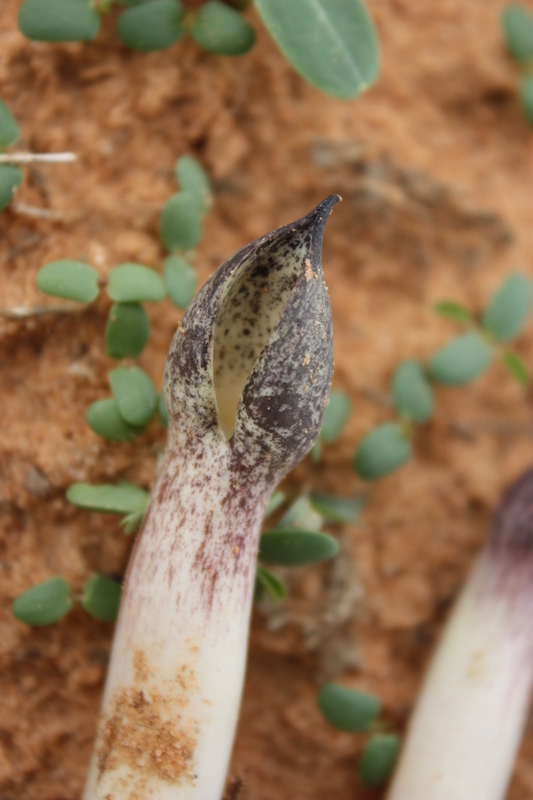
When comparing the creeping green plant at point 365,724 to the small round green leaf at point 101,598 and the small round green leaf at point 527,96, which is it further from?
the small round green leaf at point 527,96

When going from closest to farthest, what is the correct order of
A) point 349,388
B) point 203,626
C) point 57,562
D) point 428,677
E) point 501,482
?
1. point 203,626
2. point 57,562
3. point 428,677
4. point 349,388
5. point 501,482

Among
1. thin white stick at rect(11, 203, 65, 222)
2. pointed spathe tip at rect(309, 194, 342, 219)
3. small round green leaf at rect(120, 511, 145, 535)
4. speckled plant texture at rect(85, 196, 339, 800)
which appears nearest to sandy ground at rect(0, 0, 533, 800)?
thin white stick at rect(11, 203, 65, 222)

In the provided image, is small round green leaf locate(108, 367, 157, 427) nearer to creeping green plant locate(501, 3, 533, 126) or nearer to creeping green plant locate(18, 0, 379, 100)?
creeping green plant locate(18, 0, 379, 100)

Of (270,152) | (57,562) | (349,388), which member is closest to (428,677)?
(349,388)

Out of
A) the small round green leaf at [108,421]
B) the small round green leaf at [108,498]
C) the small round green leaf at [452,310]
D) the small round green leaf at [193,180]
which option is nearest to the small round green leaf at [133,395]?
the small round green leaf at [108,421]

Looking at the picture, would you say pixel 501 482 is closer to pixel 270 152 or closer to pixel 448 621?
pixel 448 621
